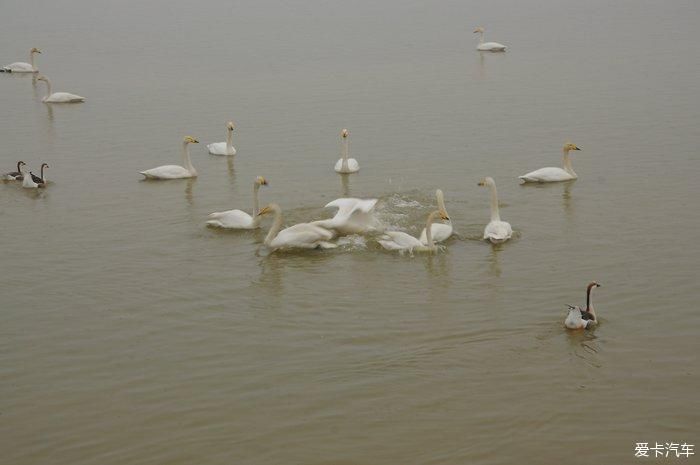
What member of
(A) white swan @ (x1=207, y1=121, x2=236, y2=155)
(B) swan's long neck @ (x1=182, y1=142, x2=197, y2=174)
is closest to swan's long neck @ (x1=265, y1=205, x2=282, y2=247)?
(B) swan's long neck @ (x1=182, y1=142, x2=197, y2=174)

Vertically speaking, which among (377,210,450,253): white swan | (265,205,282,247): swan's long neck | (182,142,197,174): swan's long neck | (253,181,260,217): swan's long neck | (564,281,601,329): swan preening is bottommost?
(564,281,601,329): swan preening

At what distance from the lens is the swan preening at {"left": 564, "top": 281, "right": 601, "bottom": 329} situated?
9578mm

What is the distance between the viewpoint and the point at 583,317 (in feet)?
31.8

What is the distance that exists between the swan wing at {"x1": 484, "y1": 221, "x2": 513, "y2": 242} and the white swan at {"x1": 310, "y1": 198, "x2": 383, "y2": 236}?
147 centimetres

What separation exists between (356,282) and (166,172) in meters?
6.26

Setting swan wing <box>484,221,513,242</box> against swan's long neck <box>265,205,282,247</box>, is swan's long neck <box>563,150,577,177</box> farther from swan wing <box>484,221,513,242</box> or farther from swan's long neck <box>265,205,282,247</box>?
swan's long neck <box>265,205,282,247</box>

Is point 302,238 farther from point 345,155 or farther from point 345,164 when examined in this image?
point 345,155

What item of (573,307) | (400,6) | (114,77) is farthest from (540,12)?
(573,307)

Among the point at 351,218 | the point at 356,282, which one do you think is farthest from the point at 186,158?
the point at 356,282

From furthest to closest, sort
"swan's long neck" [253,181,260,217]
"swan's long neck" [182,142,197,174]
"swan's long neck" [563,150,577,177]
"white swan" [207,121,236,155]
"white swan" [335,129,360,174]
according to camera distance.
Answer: "white swan" [207,121,236,155] < "swan's long neck" [182,142,197,174] < "white swan" [335,129,360,174] < "swan's long neck" [563,150,577,177] < "swan's long neck" [253,181,260,217]

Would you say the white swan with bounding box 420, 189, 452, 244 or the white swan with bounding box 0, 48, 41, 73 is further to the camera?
the white swan with bounding box 0, 48, 41, 73

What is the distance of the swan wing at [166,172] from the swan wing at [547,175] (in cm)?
547

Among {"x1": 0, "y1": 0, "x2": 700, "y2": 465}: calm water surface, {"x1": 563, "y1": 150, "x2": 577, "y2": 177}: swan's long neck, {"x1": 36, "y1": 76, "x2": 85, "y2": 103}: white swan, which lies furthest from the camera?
{"x1": 36, "y1": 76, "x2": 85, "y2": 103}: white swan

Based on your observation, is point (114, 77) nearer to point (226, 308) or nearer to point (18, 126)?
point (18, 126)
